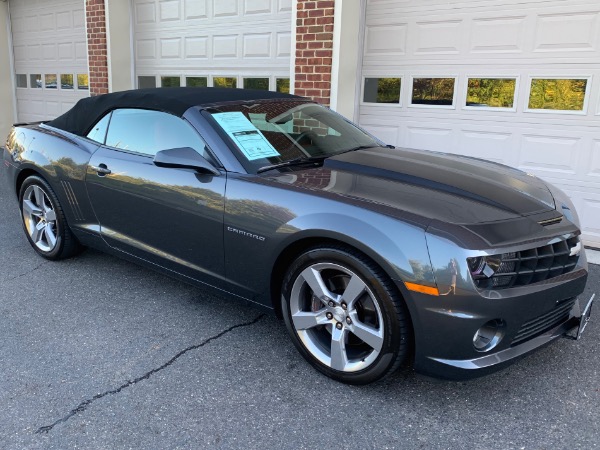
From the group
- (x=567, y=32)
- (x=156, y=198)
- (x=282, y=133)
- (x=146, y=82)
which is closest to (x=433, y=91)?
(x=567, y=32)

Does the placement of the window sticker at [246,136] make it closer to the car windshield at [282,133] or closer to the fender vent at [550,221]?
the car windshield at [282,133]

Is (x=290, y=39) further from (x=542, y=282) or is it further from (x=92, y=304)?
(x=542, y=282)

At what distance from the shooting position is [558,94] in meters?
5.24

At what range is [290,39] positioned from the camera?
716 centimetres

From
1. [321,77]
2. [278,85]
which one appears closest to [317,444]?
[321,77]

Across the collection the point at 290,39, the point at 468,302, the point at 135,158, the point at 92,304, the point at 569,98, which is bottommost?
the point at 92,304

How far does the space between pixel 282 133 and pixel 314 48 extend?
3318 mm

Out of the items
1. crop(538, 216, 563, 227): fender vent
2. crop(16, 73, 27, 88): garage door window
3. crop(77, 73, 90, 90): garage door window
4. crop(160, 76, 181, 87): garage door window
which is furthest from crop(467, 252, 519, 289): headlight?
crop(16, 73, 27, 88): garage door window

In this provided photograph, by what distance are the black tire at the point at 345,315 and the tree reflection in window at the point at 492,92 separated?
12.2 ft

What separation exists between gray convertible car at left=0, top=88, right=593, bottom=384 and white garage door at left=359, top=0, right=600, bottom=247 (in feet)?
7.12

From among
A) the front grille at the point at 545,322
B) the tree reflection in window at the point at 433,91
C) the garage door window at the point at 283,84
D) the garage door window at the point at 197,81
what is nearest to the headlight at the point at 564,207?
the front grille at the point at 545,322

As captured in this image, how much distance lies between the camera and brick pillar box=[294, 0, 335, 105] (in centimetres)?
626

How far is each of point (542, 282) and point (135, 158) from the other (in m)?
2.65

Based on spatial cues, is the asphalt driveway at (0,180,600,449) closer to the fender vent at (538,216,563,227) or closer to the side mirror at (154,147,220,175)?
the fender vent at (538,216,563,227)
